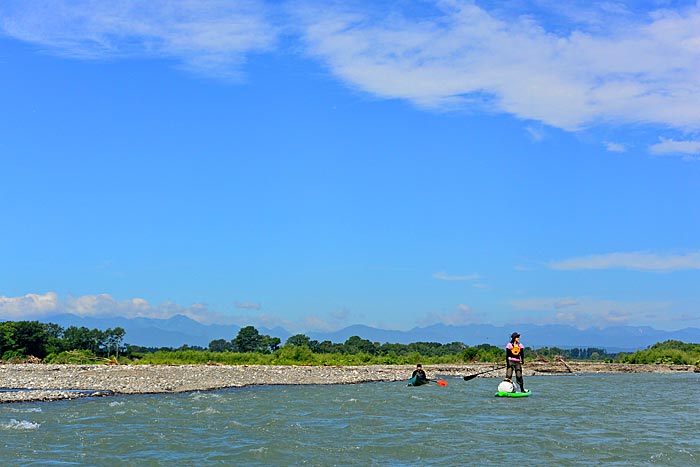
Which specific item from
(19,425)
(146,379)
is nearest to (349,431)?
(19,425)

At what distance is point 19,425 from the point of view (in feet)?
70.9

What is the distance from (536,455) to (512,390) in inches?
596

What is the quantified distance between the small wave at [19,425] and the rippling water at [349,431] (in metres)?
0.04

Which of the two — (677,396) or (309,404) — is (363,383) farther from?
(677,396)

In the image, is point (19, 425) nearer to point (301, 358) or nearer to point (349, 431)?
point (349, 431)

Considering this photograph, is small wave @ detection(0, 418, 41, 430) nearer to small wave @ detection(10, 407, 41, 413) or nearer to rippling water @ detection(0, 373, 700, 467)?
rippling water @ detection(0, 373, 700, 467)

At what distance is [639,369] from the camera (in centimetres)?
6806

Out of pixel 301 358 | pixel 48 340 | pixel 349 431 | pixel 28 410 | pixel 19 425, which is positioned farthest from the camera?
pixel 48 340

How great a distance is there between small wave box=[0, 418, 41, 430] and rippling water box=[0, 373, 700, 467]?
1.6 inches

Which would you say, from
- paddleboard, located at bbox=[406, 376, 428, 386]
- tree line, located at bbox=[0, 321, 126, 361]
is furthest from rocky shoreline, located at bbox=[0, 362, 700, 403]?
tree line, located at bbox=[0, 321, 126, 361]

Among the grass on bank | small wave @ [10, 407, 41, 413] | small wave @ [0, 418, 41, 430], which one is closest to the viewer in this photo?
small wave @ [0, 418, 41, 430]

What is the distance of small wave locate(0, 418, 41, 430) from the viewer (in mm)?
21203

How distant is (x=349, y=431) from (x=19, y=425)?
10.1 m

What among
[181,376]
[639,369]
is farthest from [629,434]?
[639,369]
